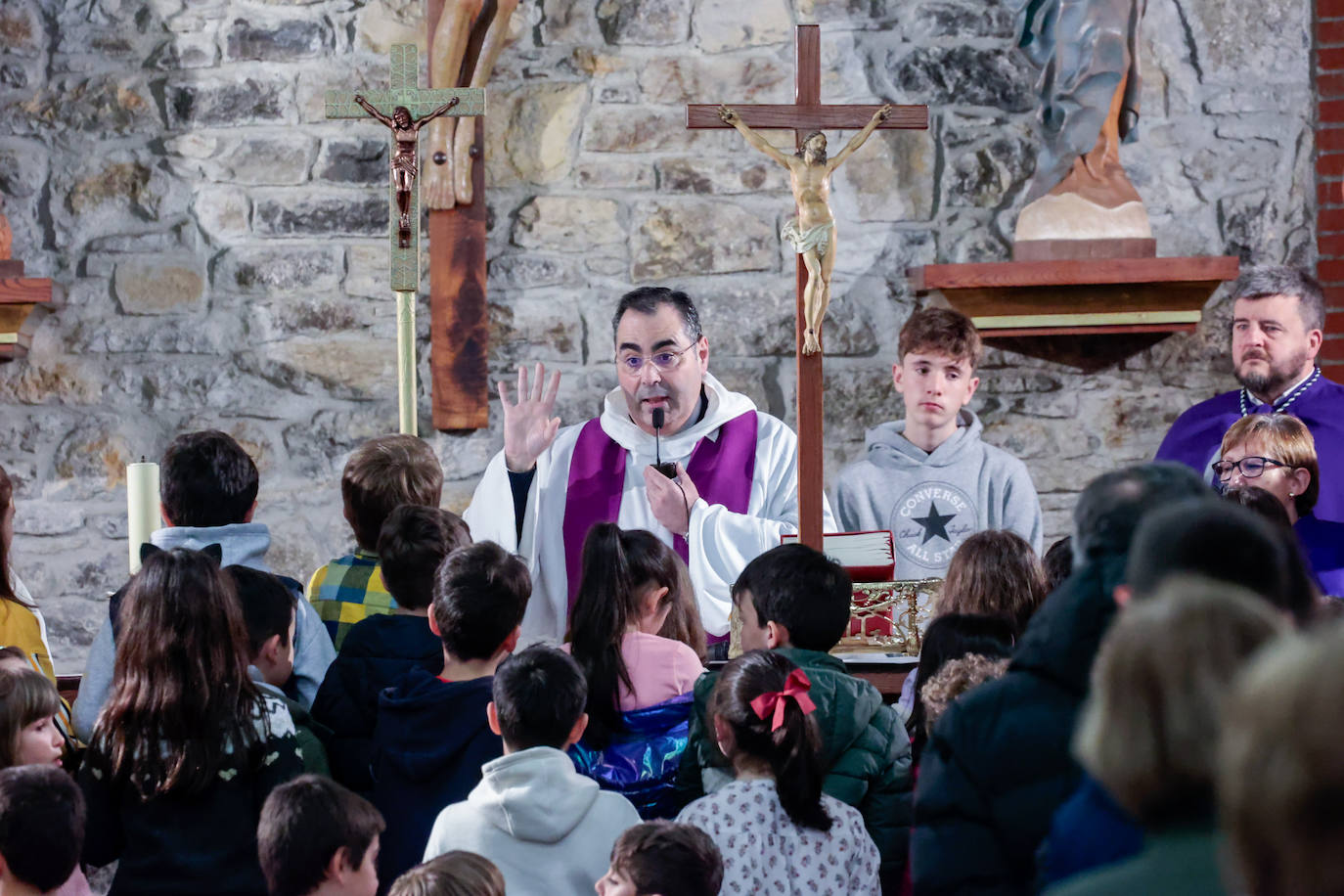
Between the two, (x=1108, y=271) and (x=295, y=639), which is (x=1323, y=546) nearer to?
(x=1108, y=271)

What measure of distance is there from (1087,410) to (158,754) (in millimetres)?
3962

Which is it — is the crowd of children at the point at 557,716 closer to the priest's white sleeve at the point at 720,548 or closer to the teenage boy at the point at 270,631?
the teenage boy at the point at 270,631

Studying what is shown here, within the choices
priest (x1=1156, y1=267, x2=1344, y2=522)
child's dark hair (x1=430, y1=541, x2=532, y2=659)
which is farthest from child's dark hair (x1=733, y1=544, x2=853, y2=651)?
priest (x1=1156, y1=267, x2=1344, y2=522)

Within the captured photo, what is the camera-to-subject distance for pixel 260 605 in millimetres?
3223

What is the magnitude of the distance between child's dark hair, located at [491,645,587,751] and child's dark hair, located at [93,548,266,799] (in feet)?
1.53

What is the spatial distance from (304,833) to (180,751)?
0.41 m

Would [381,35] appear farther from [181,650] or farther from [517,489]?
[181,650]

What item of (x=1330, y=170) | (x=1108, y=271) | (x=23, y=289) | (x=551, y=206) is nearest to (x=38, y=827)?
(x=23, y=289)

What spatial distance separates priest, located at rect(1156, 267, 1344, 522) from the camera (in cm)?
525

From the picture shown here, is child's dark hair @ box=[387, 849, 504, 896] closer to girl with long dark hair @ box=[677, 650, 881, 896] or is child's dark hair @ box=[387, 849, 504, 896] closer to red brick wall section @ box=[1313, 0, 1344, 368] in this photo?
girl with long dark hair @ box=[677, 650, 881, 896]

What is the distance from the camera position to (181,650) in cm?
287

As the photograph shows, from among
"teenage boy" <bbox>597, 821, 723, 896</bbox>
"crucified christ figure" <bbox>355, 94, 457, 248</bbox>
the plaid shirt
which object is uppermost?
"crucified christ figure" <bbox>355, 94, 457, 248</bbox>

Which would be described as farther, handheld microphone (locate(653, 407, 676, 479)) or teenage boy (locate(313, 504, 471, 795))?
handheld microphone (locate(653, 407, 676, 479))

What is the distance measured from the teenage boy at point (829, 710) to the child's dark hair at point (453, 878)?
66 cm
